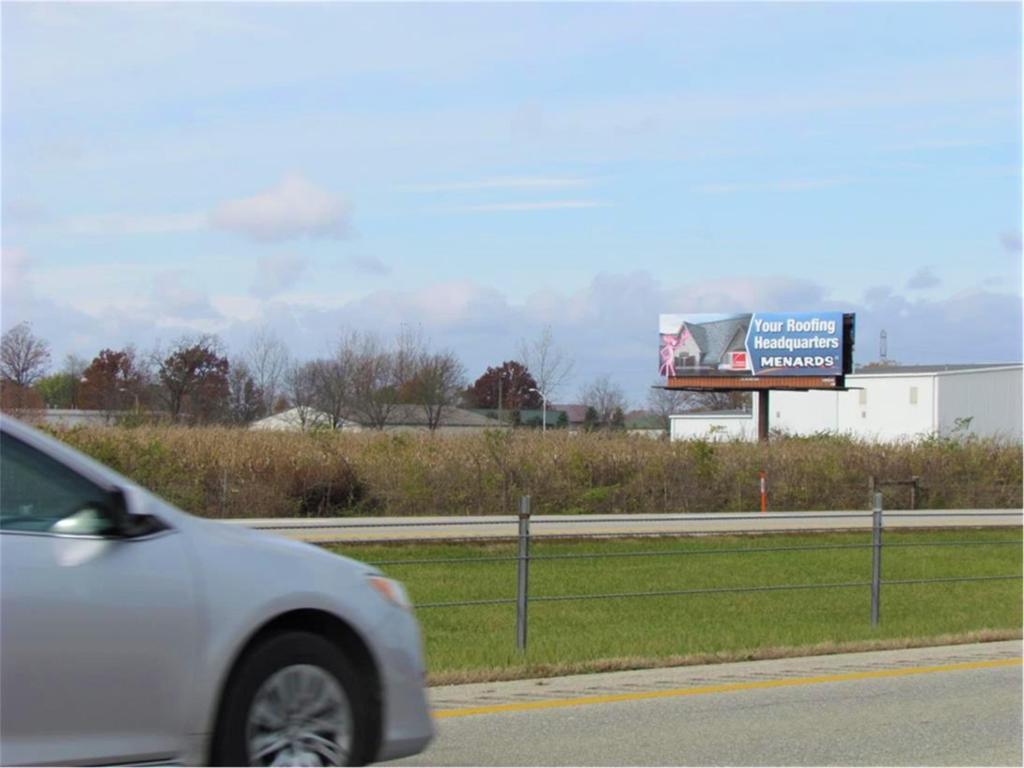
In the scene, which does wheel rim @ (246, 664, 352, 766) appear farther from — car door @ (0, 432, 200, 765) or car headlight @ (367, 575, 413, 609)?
car headlight @ (367, 575, 413, 609)

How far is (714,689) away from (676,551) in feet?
12.4

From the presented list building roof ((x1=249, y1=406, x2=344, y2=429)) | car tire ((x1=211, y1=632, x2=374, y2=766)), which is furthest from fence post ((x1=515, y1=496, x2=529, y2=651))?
building roof ((x1=249, y1=406, x2=344, y2=429))

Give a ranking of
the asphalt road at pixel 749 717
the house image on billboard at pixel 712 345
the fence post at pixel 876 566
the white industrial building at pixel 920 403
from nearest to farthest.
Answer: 1. the asphalt road at pixel 749 717
2. the fence post at pixel 876 566
3. the house image on billboard at pixel 712 345
4. the white industrial building at pixel 920 403

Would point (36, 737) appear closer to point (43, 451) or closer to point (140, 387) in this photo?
point (43, 451)

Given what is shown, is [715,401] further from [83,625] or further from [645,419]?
[83,625]

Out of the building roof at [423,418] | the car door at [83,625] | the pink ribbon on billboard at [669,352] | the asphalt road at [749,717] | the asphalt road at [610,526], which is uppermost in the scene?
the pink ribbon on billboard at [669,352]

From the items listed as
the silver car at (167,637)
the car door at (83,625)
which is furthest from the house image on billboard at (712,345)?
the car door at (83,625)

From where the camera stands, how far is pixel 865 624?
1496 cm

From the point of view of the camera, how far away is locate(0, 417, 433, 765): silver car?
16.5ft

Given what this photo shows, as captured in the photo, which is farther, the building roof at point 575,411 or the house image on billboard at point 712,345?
the building roof at point 575,411

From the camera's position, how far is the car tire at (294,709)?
550cm

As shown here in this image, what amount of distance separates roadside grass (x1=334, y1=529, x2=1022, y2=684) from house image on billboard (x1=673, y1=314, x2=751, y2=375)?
38885 millimetres

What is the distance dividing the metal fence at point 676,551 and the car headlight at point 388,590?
5412 millimetres

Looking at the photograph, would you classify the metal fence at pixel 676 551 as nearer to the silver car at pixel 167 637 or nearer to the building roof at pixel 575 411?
the silver car at pixel 167 637
